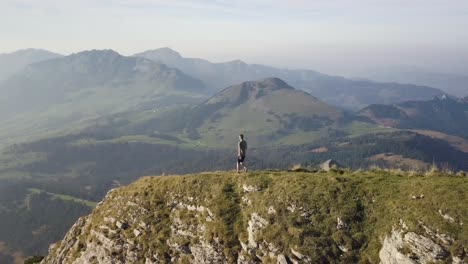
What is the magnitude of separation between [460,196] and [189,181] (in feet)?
78.9

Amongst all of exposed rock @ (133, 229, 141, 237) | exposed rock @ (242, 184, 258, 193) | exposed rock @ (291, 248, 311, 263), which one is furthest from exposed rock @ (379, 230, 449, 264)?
exposed rock @ (133, 229, 141, 237)

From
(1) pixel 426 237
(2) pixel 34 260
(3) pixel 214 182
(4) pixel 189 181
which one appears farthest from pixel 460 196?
(2) pixel 34 260

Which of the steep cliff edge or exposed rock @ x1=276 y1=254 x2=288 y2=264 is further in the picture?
exposed rock @ x1=276 y1=254 x2=288 y2=264

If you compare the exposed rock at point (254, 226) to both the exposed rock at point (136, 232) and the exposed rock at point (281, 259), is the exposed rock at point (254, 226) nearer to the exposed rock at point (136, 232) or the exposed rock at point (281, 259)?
the exposed rock at point (281, 259)

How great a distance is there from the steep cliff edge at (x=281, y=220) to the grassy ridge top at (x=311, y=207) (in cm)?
8

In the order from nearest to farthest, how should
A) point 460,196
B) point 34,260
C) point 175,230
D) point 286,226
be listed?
point 460,196 → point 286,226 → point 175,230 → point 34,260

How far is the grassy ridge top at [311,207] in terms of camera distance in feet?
103

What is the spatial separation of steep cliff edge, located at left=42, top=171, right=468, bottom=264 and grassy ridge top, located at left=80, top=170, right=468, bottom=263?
0.08 metres

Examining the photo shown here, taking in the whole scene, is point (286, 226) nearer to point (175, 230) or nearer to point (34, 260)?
point (175, 230)

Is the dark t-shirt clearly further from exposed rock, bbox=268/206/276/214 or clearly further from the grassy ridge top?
exposed rock, bbox=268/206/276/214

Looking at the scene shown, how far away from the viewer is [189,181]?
42.4 m

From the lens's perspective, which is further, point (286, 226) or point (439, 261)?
point (286, 226)

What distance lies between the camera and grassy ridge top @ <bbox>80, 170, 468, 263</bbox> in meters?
31.5

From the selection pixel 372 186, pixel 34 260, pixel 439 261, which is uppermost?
pixel 372 186
